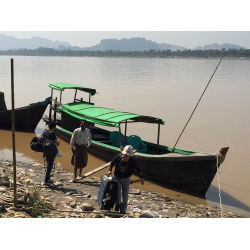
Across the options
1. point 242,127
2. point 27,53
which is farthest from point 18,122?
point 27,53

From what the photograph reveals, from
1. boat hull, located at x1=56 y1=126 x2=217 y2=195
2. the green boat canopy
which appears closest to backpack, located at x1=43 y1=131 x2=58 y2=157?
the green boat canopy

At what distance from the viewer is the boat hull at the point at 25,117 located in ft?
48.1

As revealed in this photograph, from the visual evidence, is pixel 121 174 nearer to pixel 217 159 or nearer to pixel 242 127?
pixel 217 159

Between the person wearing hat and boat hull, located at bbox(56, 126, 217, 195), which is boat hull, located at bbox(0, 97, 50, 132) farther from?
the person wearing hat

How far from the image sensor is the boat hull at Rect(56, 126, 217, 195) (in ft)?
27.2

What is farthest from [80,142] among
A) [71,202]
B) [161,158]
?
[161,158]

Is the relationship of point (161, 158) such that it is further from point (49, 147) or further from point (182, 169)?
point (49, 147)

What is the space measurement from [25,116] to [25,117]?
0.18 feet

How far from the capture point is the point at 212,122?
17.9 meters

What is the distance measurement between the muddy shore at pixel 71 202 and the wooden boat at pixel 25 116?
5392 mm

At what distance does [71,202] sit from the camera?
21.5ft

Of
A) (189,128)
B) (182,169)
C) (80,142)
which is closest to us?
(80,142)

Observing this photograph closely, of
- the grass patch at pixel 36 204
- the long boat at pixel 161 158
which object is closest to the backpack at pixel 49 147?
the grass patch at pixel 36 204

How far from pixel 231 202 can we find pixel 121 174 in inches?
168
